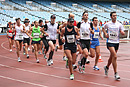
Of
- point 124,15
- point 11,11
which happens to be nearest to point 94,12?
point 124,15

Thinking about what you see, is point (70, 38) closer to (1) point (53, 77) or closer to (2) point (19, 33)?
(1) point (53, 77)

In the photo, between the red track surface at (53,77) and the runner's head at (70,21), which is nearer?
the red track surface at (53,77)

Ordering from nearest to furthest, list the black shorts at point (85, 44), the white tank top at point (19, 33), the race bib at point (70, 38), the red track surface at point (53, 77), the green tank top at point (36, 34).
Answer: the red track surface at point (53, 77)
the race bib at point (70, 38)
the black shorts at point (85, 44)
the green tank top at point (36, 34)
the white tank top at point (19, 33)

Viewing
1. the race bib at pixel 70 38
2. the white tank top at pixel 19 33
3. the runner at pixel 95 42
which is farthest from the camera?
the white tank top at pixel 19 33

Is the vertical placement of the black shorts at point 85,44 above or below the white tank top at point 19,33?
below

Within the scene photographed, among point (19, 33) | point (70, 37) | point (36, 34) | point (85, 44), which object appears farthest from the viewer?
point (19, 33)

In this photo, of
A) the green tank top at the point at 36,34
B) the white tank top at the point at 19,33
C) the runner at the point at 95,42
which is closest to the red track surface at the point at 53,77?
the runner at the point at 95,42

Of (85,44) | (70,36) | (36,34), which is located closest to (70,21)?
(70,36)

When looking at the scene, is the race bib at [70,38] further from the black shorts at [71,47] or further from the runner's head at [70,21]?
the runner's head at [70,21]

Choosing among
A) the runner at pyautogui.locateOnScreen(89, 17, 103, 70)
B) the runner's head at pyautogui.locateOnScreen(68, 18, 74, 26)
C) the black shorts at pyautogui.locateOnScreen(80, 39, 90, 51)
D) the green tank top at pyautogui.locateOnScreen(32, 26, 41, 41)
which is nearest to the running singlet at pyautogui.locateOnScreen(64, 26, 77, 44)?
the runner's head at pyautogui.locateOnScreen(68, 18, 74, 26)

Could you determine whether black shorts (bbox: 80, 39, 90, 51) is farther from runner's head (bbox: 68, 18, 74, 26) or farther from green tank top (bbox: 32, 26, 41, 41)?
green tank top (bbox: 32, 26, 41, 41)

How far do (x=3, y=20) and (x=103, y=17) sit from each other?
24121 mm

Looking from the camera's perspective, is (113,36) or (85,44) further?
(85,44)

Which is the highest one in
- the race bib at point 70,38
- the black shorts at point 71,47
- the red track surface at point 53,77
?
the race bib at point 70,38
